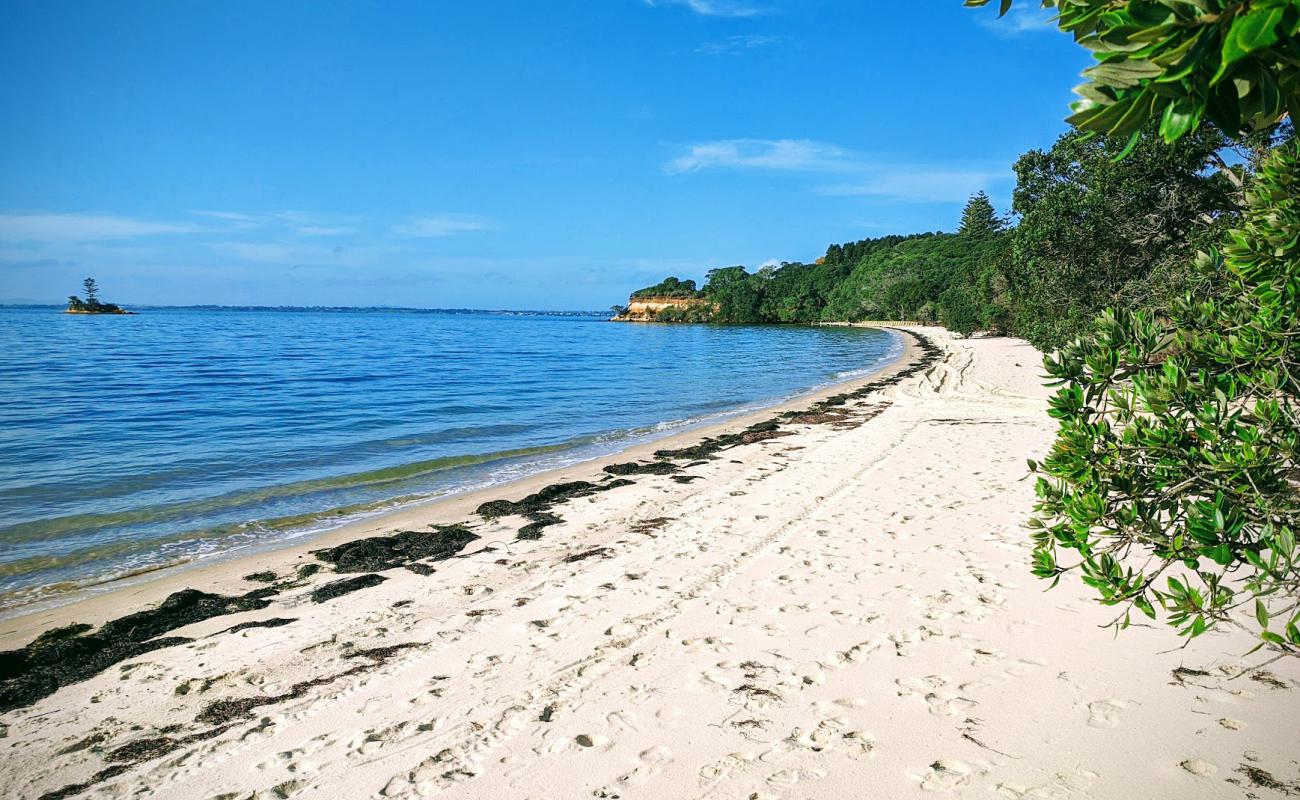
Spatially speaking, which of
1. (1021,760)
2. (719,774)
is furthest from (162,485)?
(1021,760)

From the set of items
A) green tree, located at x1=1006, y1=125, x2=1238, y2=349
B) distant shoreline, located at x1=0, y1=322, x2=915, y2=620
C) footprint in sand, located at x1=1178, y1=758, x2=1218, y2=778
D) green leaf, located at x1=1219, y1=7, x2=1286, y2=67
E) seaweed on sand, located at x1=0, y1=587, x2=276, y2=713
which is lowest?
distant shoreline, located at x1=0, y1=322, x2=915, y2=620

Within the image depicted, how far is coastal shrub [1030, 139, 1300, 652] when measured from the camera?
2.35m

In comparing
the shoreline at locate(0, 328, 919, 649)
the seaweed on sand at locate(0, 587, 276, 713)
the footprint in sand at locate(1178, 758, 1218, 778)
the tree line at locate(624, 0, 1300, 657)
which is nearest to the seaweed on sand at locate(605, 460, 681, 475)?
the shoreline at locate(0, 328, 919, 649)

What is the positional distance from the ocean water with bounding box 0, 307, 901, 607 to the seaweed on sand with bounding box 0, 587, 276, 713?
186cm

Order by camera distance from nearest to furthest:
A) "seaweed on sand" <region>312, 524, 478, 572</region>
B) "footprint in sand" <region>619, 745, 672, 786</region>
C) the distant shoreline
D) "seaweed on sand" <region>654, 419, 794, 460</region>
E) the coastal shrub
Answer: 1. the coastal shrub
2. "footprint in sand" <region>619, 745, 672, 786</region>
3. the distant shoreline
4. "seaweed on sand" <region>312, 524, 478, 572</region>
5. "seaweed on sand" <region>654, 419, 794, 460</region>

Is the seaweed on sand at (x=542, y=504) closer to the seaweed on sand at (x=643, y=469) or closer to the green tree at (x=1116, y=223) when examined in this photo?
the seaweed on sand at (x=643, y=469)

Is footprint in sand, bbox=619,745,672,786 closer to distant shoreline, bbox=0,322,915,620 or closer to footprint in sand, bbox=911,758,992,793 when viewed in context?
footprint in sand, bbox=911,758,992,793

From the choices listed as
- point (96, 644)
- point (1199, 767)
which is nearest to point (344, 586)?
point (96, 644)

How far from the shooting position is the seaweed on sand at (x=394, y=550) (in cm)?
745

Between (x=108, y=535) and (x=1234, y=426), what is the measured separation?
11.6 m

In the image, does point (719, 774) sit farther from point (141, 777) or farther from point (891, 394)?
point (891, 394)

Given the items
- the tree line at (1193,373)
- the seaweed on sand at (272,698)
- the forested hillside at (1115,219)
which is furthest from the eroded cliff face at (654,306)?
the tree line at (1193,373)

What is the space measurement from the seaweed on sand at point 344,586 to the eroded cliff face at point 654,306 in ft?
448

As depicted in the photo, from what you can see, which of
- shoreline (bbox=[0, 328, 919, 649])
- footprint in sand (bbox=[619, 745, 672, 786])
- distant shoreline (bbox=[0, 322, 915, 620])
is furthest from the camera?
distant shoreline (bbox=[0, 322, 915, 620])
